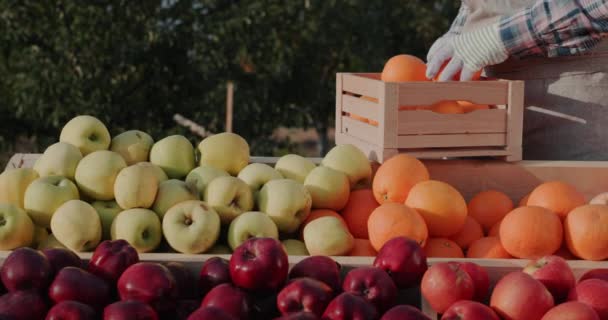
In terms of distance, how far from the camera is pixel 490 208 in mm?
2422

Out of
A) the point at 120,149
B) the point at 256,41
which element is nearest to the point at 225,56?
the point at 256,41

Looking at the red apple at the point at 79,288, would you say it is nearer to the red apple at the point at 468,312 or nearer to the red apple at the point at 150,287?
the red apple at the point at 150,287

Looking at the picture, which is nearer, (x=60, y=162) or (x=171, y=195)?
(x=171, y=195)

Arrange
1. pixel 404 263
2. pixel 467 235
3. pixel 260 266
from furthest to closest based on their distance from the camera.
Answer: pixel 467 235 < pixel 404 263 < pixel 260 266

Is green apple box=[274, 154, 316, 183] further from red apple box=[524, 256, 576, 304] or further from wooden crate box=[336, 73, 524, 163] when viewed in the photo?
red apple box=[524, 256, 576, 304]

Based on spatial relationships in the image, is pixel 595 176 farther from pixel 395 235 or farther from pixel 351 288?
pixel 351 288

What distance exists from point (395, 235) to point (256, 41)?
4454 millimetres

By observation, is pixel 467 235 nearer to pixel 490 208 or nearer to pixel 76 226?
pixel 490 208

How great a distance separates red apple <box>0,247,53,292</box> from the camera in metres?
1.71

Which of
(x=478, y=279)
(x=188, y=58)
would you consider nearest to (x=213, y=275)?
(x=478, y=279)

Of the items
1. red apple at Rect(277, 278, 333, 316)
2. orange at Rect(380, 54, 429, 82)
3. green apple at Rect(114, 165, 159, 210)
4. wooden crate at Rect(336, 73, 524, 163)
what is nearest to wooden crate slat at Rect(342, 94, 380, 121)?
wooden crate at Rect(336, 73, 524, 163)

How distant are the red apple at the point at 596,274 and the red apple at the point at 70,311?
3.45 ft

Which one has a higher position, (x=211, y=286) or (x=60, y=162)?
(x=60, y=162)

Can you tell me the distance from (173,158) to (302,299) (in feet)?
3.12
